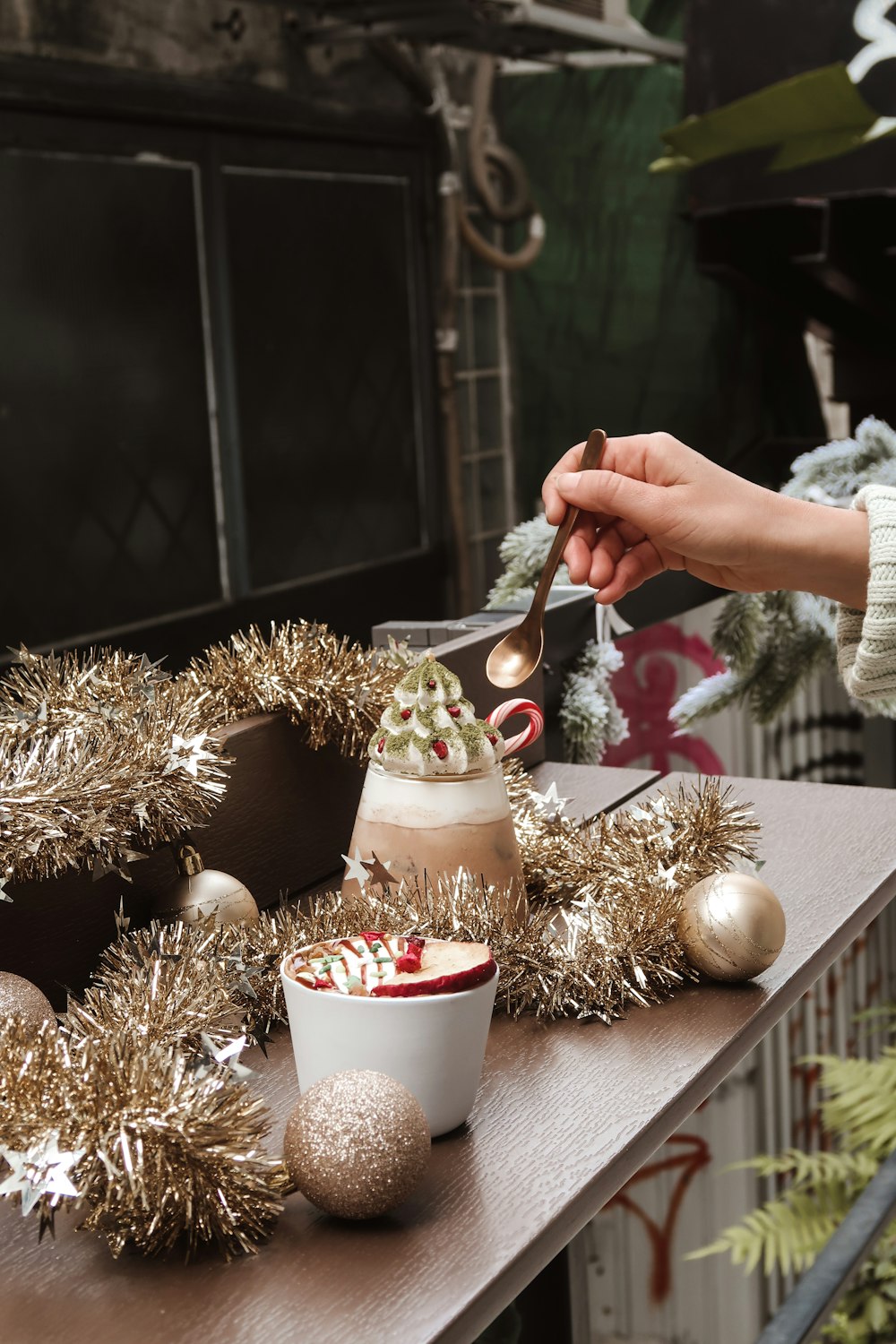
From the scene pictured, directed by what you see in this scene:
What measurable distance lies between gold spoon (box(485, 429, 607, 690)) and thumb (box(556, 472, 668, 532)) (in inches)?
0.6

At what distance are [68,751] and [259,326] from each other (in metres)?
2.88

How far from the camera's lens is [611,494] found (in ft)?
3.20

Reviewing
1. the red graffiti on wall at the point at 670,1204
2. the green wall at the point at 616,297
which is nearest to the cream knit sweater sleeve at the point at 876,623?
the red graffiti on wall at the point at 670,1204

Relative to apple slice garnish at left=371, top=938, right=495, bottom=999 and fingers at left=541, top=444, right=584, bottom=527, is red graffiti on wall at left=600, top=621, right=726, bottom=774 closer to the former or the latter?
fingers at left=541, top=444, right=584, bottom=527

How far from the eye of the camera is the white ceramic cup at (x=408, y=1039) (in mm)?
614

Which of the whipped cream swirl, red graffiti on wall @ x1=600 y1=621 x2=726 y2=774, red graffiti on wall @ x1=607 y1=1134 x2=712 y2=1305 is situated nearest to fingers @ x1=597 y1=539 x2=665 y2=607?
the whipped cream swirl

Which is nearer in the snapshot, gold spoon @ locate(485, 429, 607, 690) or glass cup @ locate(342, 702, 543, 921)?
glass cup @ locate(342, 702, 543, 921)

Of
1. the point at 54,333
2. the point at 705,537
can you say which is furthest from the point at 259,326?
the point at 705,537

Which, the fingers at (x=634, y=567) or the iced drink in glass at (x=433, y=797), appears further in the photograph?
the fingers at (x=634, y=567)

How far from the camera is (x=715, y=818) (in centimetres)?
89

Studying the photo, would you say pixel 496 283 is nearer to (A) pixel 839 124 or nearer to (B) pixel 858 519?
(A) pixel 839 124

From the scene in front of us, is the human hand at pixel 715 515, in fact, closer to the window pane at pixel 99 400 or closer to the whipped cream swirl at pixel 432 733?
the whipped cream swirl at pixel 432 733

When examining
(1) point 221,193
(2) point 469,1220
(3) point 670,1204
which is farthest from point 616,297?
(2) point 469,1220

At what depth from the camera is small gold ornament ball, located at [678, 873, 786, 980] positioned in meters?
0.75
